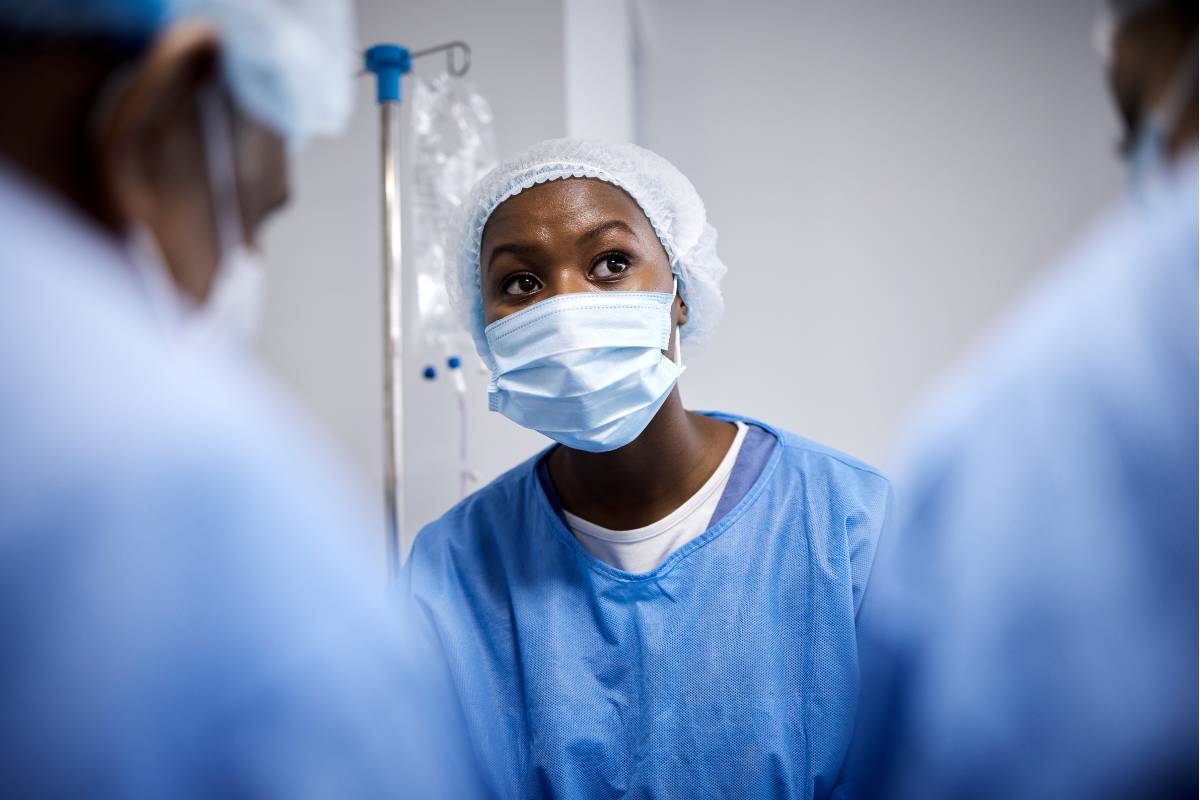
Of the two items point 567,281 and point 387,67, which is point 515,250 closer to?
point 567,281

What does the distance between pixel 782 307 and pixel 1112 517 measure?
131 centimetres

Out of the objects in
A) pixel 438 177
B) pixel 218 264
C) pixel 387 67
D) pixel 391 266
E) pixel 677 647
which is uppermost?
pixel 387 67

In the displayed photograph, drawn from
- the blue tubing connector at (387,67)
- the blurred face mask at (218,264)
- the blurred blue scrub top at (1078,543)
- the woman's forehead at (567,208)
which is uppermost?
the blue tubing connector at (387,67)

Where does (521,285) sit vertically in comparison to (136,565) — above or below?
above

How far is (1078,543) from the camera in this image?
440mm

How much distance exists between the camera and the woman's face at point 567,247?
969 millimetres

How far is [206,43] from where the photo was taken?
1.20 feet

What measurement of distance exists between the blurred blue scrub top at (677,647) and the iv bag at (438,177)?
564 millimetres

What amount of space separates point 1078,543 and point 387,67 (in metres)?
1.28

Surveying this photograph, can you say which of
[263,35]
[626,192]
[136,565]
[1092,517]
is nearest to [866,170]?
[626,192]

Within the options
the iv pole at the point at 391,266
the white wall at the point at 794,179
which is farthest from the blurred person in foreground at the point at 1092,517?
the white wall at the point at 794,179

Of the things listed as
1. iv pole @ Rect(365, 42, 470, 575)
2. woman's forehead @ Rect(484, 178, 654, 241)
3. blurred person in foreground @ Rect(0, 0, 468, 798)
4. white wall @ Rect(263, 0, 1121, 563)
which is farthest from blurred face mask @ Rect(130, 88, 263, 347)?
white wall @ Rect(263, 0, 1121, 563)

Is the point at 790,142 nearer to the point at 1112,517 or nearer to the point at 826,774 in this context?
the point at 826,774

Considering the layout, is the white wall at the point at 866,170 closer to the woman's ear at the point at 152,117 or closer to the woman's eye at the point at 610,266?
the woman's eye at the point at 610,266
